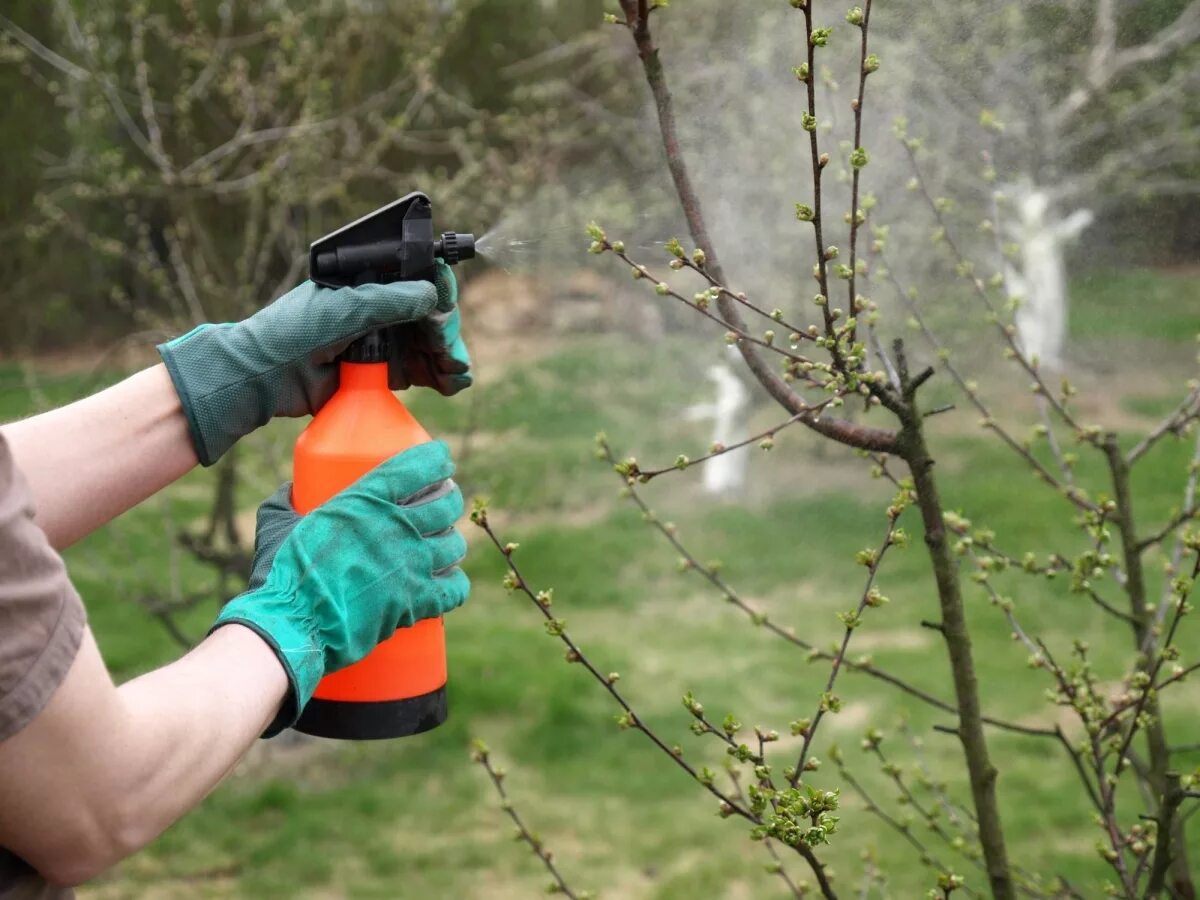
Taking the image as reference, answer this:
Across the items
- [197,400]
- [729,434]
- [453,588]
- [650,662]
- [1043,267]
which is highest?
[197,400]

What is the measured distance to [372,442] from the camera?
1569 millimetres

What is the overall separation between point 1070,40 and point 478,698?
127 inches

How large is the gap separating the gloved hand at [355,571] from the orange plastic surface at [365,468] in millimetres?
72

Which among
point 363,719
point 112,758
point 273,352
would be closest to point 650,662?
point 363,719

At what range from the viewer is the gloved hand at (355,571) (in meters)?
1.29

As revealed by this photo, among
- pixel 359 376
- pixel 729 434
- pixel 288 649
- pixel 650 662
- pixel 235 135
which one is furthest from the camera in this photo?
pixel 729 434

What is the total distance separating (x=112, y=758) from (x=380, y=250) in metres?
0.79

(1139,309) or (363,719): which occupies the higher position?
(363,719)

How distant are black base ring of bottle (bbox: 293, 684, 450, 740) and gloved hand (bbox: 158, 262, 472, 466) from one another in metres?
0.35

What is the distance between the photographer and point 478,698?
482 cm

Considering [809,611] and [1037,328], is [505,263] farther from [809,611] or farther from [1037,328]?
[1037,328]

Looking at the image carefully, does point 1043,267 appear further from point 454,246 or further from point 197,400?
point 197,400

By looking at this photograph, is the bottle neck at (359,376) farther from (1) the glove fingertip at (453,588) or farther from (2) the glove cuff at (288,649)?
(2) the glove cuff at (288,649)

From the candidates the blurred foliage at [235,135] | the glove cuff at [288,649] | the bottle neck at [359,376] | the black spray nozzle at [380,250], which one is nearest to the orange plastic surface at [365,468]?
the bottle neck at [359,376]
